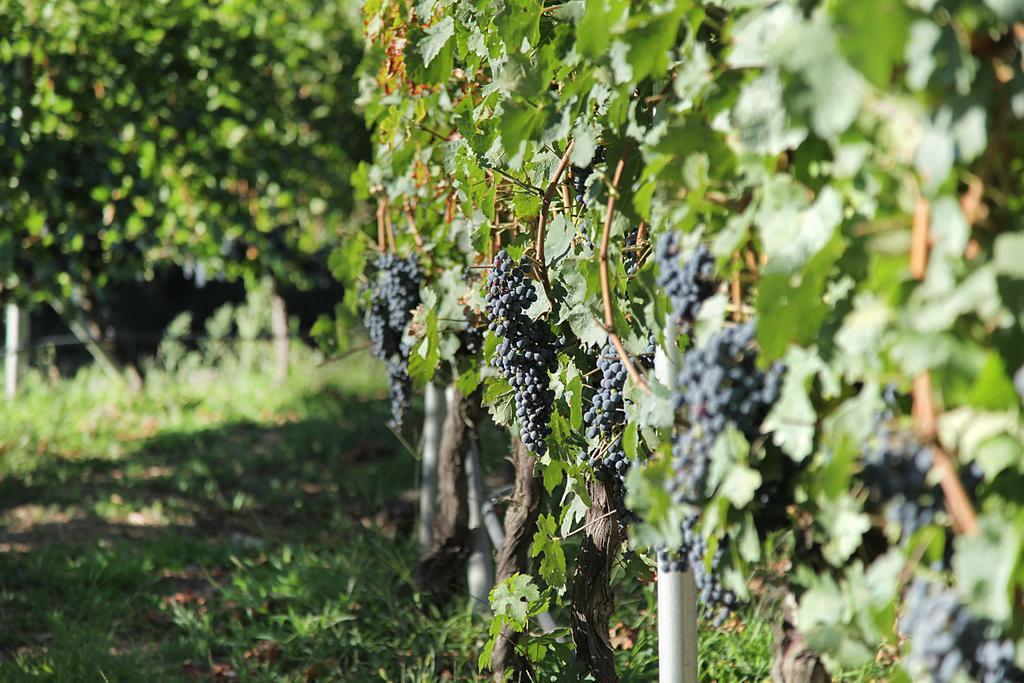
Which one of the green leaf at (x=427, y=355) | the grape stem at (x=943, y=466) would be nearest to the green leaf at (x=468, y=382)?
the green leaf at (x=427, y=355)

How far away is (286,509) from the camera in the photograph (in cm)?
464

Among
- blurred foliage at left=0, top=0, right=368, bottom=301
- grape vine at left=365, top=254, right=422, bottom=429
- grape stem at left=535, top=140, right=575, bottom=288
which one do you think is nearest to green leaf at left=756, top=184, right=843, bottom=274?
grape stem at left=535, top=140, right=575, bottom=288

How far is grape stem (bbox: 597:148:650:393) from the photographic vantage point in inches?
63.5

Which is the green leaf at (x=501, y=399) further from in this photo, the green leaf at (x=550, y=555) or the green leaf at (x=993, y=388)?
→ the green leaf at (x=993, y=388)

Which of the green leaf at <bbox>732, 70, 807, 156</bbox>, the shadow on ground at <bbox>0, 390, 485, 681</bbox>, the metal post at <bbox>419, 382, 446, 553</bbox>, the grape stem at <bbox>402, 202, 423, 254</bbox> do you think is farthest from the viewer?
the metal post at <bbox>419, 382, 446, 553</bbox>

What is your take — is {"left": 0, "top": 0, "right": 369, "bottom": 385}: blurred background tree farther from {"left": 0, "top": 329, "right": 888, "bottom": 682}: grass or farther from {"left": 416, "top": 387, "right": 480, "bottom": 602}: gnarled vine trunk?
{"left": 416, "top": 387, "right": 480, "bottom": 602}: gnarled vine trunk

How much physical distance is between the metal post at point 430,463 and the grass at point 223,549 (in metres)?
0.14

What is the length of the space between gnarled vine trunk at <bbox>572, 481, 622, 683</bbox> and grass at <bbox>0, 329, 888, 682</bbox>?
383 millimetres

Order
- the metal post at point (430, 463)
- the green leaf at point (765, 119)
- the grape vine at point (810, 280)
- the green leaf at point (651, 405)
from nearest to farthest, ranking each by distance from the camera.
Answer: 1. the grape vine at point (810, 280)
2. the green leaf at point (765, 119)
3. the green leaf at point (651, 405)
4. the metal post at point (430, 463)

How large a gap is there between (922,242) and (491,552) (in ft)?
9.34

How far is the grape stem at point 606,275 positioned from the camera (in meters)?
1.61

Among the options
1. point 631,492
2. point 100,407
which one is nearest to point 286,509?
point 100,407

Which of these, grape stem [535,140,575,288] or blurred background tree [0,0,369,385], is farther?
blurred background tree [0,0,369,385]

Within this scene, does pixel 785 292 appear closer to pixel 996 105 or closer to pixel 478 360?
pixel 996 105
